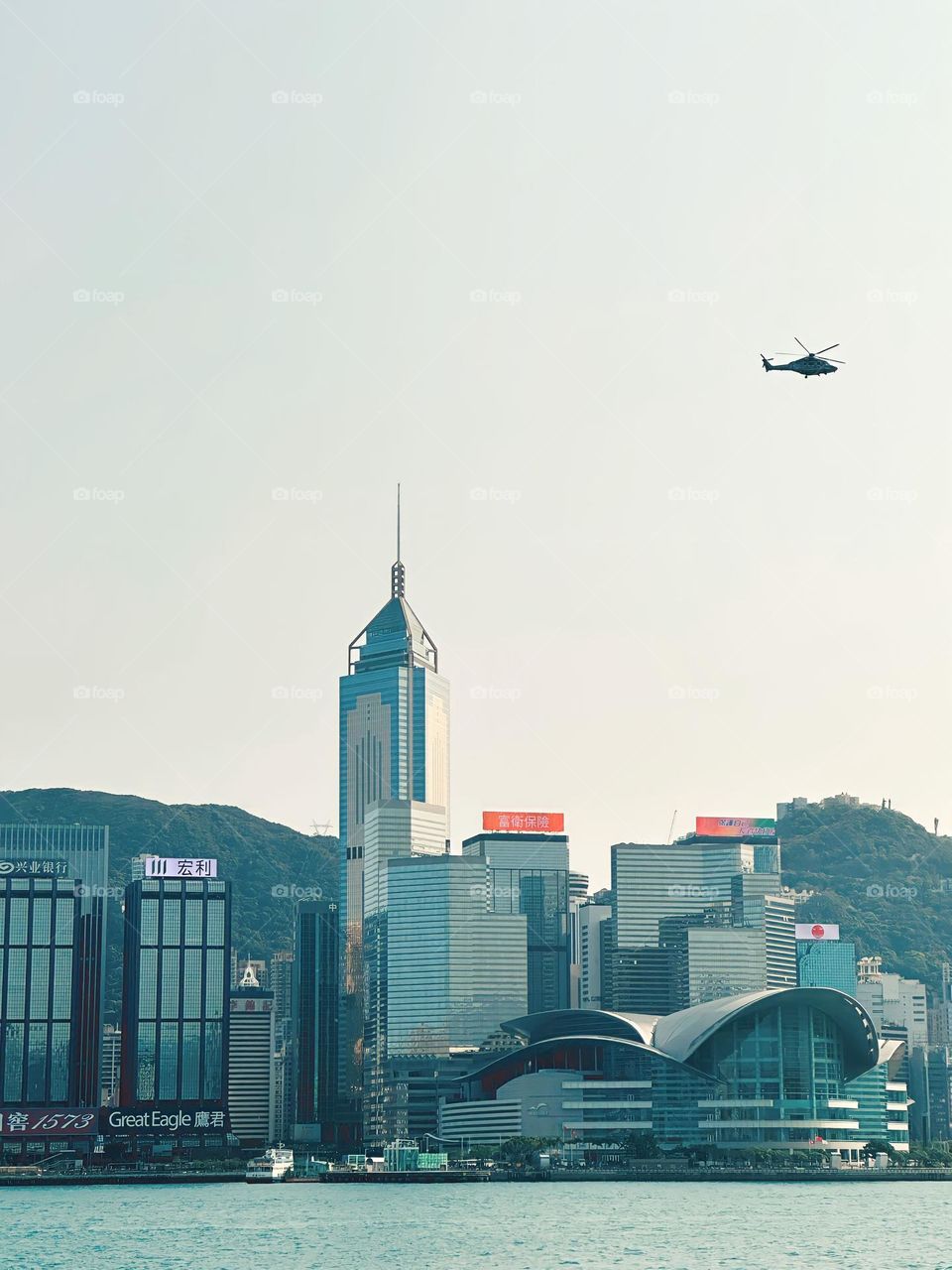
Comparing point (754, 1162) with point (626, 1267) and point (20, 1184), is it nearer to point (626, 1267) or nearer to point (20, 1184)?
point (20, 1184)

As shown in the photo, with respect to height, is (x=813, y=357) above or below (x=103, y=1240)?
above

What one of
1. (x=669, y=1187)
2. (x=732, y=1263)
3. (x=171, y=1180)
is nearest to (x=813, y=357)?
(x=732, y=1263)

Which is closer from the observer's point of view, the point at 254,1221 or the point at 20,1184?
the point at 254,1221

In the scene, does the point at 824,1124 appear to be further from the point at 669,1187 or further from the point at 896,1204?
the point at 896,1204

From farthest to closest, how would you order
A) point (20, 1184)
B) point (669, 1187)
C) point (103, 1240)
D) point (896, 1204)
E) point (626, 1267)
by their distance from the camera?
point (20, 1184) → point (669, 1187) → point (896, 1204) → point (103, 1240) → point (626, 1267)

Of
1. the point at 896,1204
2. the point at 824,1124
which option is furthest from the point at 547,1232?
the point at 824,1124

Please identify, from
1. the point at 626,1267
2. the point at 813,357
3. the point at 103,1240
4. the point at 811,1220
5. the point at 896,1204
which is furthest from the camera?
the point at 896,1204
